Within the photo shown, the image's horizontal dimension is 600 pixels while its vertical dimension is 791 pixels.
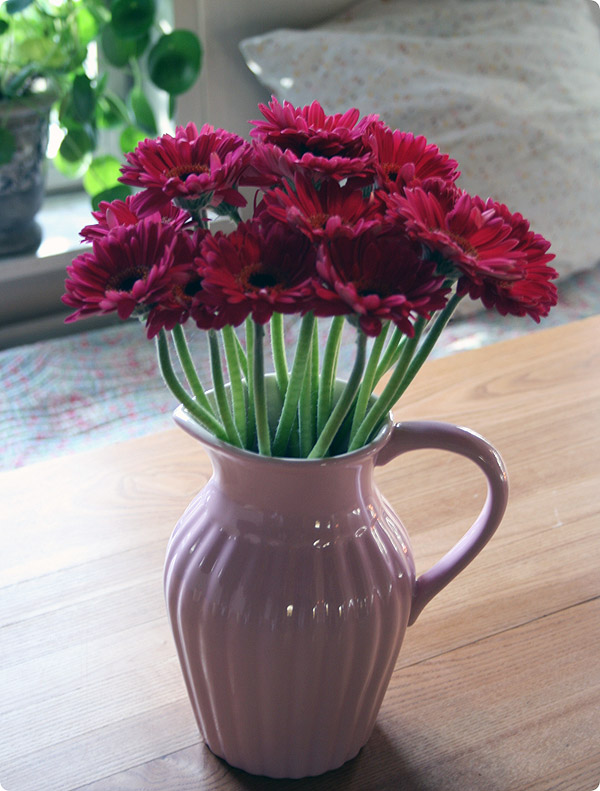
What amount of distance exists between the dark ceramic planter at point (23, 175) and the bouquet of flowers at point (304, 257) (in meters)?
1.04

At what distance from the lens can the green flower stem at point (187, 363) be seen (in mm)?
412

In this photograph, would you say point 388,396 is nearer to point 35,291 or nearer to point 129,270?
point 129,270

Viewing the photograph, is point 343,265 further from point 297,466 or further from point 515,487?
point 515,487

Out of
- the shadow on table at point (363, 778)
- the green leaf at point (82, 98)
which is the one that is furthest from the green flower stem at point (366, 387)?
the green leaf at point (82, 98)

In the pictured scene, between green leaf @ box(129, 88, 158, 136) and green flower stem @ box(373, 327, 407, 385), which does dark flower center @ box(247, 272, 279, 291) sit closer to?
green flower stem @ box(373, 327, 407, 385)

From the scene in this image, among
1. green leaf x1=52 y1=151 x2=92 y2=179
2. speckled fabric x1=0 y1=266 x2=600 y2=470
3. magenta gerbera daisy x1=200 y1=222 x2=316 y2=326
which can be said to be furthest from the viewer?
green leaf x1=52 y1=151 x2=92 y2=179

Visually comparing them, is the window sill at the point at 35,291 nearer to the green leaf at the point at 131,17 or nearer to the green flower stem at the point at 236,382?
the green leaf at the point at 131,17

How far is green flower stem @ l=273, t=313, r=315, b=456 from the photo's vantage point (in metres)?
0.40

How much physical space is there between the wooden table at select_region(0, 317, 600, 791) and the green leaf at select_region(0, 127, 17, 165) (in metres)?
0.75

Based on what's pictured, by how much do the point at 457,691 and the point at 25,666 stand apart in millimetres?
286

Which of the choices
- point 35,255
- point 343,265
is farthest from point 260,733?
point 35,255

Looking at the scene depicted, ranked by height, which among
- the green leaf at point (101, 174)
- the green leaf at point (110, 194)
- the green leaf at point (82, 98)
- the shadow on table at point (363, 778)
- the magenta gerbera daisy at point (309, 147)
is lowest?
the green leaf at point (101, 174)

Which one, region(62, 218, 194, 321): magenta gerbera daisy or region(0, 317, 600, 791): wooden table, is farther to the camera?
region(0, 317, 600, 791): wooden table

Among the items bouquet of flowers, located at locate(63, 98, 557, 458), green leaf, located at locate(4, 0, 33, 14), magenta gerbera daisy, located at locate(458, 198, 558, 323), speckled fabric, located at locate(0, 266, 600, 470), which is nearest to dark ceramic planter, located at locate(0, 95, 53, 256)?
green leaf, located at locate(4, 0, 33, 14)
